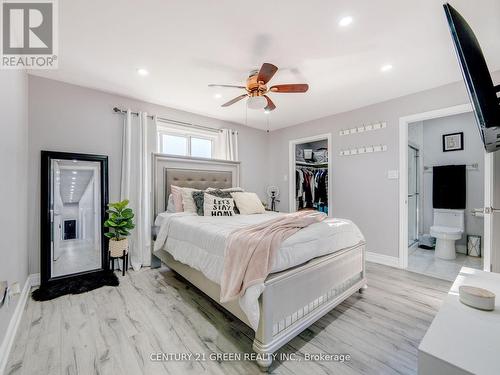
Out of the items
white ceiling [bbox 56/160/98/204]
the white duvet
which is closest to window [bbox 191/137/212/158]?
white ceiling [bbox 56/160/98/204]

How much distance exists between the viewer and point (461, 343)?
75 cm

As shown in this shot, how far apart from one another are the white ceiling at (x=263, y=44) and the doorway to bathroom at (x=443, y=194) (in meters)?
1.13

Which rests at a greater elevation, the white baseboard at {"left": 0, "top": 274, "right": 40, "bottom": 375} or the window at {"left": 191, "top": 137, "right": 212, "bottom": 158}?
the window at {"left": 191, "top": 137, "right": 212, "bottom": 158}

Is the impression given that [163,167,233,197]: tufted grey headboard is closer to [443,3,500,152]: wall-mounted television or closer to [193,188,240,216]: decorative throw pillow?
[193,188,240,216]: decorative throw pillow

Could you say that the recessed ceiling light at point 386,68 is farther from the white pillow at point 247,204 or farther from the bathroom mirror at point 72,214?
the bathroom mirror at point 72,214

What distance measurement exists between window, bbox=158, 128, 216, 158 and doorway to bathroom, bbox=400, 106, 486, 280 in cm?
327

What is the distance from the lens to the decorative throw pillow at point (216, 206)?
2934 millimetres

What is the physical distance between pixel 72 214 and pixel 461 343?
3699 mm

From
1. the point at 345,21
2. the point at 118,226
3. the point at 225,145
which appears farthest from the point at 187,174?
the point at 345,21

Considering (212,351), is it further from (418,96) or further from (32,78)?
(418,96)

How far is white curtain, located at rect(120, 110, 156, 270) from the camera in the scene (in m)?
3.24

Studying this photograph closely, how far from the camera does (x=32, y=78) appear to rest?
2672 mm

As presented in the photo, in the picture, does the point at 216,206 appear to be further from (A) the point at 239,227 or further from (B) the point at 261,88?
(B) the point at 261,88

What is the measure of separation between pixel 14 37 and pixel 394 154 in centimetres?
458
